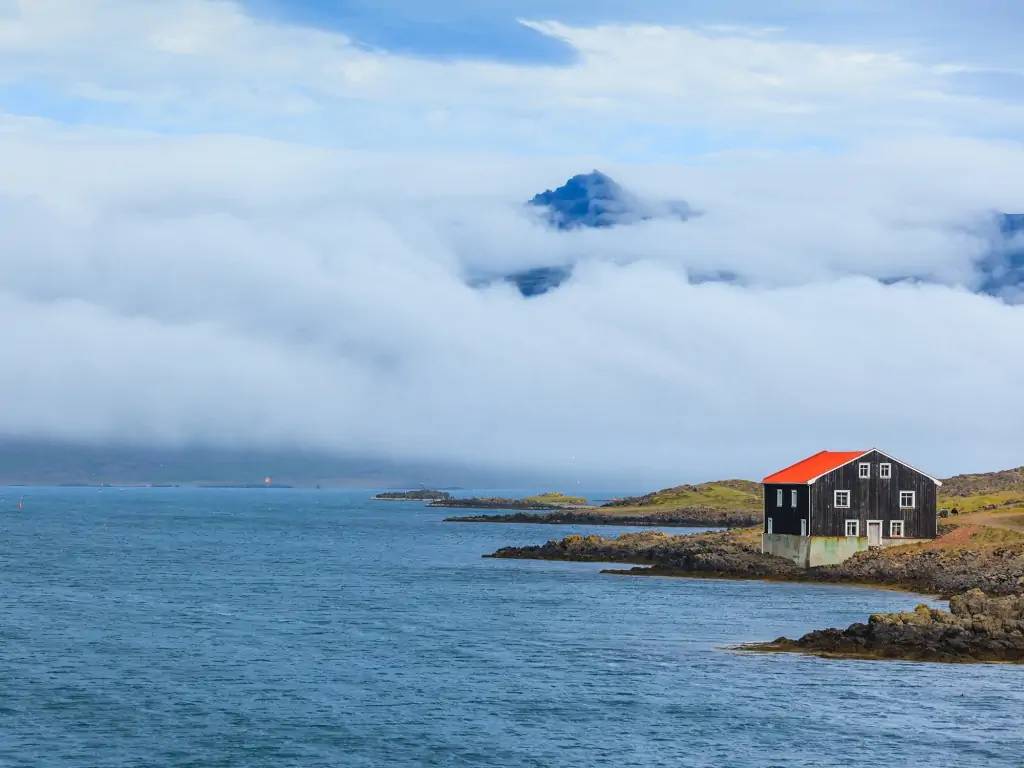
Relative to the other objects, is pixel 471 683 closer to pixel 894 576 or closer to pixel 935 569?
pixel 935 569

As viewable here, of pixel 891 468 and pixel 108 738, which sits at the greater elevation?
pixel 891 468

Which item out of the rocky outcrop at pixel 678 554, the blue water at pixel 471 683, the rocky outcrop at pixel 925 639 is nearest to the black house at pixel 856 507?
the rocky outcrop at pixel 678 554

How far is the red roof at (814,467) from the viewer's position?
10400 centimetres

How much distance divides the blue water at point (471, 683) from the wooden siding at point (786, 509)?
7.40 m

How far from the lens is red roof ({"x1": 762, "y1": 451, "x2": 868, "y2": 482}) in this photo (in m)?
104

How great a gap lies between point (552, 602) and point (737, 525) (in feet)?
376

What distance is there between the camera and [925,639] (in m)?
60.5

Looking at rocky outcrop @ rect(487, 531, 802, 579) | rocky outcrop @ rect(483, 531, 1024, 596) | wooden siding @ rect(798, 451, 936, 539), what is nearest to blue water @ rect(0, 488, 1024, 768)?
rocky outcrop @ rect(483, 531, 1024, 596)

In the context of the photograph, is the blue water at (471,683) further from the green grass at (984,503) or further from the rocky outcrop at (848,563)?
the green grass at (984,503)

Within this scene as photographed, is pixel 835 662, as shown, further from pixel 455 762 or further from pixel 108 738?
pixel 108 738

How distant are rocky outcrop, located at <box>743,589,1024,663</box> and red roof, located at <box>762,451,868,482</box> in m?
40.0

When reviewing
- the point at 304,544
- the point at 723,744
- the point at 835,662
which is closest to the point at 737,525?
the point at 304,544

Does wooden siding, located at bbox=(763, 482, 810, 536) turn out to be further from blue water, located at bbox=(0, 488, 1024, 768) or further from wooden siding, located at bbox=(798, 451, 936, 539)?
blue water, located at bbox=(0, 488, 1024, 768)

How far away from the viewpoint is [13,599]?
89938mm
